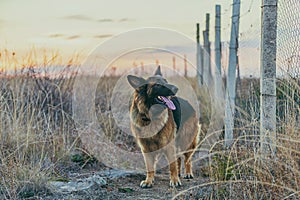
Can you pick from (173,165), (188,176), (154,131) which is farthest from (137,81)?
(188,176)

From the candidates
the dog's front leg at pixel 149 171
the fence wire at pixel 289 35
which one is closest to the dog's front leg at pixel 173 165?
the dog's front leg at pixel 149 171

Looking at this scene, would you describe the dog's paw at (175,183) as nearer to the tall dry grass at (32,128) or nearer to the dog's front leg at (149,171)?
the dog's front leg at (149,171)

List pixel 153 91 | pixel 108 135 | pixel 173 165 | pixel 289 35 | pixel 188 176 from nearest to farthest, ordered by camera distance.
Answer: pixel 289 35
pixel 153 91
pixel 173 165
pixel 188 176
pixel 108 135

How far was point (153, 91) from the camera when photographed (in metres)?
5.34

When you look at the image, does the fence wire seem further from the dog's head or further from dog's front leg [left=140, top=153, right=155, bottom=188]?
dog's front leg [left=140, top=153, right=155, bottom=188]

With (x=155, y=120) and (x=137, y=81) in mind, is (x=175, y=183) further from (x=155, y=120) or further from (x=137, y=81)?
(x=137, y=81)

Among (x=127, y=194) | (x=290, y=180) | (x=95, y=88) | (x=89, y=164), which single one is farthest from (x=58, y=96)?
(x=290, y=180)

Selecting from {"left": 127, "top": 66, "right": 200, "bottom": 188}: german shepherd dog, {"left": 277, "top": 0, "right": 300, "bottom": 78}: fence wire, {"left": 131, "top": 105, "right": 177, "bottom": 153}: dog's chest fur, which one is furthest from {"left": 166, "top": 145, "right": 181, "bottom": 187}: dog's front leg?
{"left": 277, "top": 0, "right": 300, "bottom": 78}: fence wire

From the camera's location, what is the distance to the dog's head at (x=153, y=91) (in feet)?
17.4

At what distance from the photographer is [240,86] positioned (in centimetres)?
808

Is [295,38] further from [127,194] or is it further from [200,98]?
[200,98]

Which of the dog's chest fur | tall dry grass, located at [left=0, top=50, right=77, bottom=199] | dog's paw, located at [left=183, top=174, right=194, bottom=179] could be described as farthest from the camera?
dog's paw, located at [left=183, top=174, right=194, bottom=179]

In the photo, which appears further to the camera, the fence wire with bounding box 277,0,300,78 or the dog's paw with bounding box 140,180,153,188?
the dog's paw with bounding box 140,180,153,188

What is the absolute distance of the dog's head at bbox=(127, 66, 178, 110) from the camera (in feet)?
17.4
